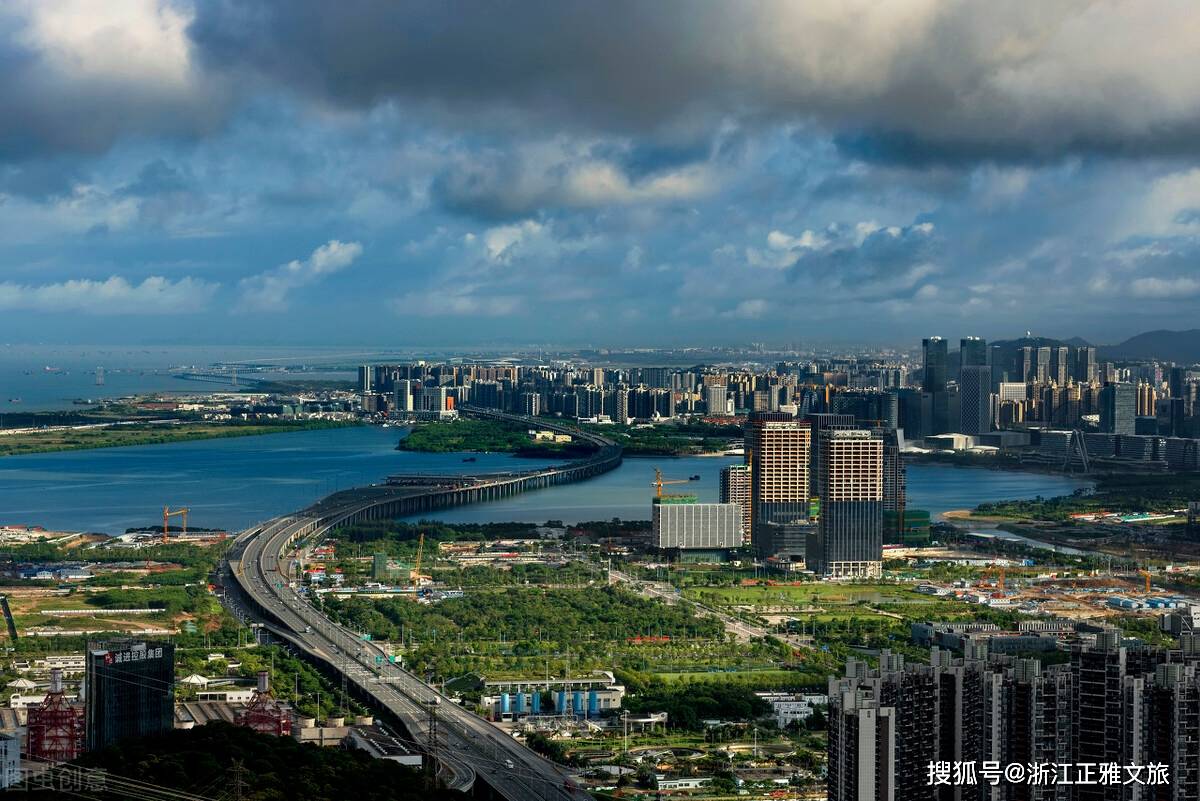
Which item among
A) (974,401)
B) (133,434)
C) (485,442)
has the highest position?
(974,401)

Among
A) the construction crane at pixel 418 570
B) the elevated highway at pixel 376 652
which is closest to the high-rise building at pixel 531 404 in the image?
the elevated highway at pixel 376 652

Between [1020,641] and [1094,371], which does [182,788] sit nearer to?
[1020,641]

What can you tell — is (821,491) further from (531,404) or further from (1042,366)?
(531,404)

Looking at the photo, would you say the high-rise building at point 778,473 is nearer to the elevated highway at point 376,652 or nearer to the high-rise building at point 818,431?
the high-rise building at point 818,431

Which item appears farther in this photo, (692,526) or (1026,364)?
(1026,364)

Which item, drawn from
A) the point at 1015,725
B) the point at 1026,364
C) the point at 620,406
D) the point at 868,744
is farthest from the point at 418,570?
the point at 1026,364

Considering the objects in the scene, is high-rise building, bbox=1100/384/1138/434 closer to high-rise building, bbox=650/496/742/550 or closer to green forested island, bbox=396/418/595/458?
green forested island, bbox=396/418/595/458
